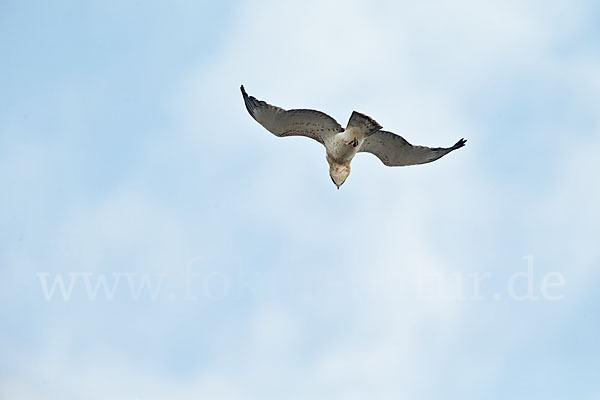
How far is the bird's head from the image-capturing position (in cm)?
2064

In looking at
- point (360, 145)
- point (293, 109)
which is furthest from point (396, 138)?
point (293, 109)

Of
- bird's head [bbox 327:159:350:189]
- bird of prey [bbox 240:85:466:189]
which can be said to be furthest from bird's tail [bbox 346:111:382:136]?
bird's head [bbox 327:159:350:189]

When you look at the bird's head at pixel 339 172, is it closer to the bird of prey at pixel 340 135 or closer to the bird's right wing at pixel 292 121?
the bird of prey at pixel 340 135

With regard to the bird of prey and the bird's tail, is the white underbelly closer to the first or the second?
the bird of prey

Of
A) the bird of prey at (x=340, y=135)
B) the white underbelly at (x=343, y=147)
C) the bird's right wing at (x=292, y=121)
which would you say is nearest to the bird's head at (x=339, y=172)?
the bird of prey at (x=340, y=135)

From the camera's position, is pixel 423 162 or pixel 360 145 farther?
pixel 423 162

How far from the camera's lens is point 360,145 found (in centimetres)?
2030

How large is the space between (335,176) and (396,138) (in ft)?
5.89

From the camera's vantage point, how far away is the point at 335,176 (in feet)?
67.8

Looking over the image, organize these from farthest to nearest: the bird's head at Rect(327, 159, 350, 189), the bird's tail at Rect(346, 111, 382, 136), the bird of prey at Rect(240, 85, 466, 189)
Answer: the bird's head at Rect(327, 159, 350, 189) < the bird of prey at Rect(240, 85, 466, 189) < the bird's tail at Rect(346, 111, 382, 136)

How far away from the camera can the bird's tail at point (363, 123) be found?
63.5 ft

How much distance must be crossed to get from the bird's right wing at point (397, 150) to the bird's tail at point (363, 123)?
2.33 ft

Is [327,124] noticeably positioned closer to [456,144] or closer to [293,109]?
[293,109]

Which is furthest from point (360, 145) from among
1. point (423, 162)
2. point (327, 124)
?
point (423, 162)
